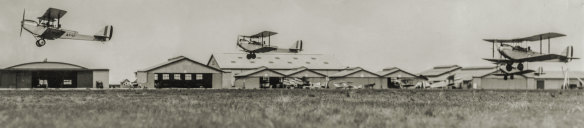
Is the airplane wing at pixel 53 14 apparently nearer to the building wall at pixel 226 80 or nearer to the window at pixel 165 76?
the window at pixel 165 76

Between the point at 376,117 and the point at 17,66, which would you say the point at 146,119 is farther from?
the point at 17,66

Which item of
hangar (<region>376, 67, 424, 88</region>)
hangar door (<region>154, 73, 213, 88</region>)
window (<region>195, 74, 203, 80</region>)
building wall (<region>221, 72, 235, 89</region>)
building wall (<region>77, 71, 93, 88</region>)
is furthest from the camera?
hangar (<region>376, 67, 424, 88</region>)

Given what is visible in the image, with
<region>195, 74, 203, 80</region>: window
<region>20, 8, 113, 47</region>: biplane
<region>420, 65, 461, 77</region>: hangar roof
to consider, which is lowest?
<region>195, 74, 203, 80</region>: window

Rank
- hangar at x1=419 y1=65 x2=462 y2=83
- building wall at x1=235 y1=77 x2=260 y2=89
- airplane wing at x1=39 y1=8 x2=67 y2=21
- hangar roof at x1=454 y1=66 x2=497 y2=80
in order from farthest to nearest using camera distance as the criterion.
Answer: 1. hangar at x1=419 y1=65 x2=462 y2=83
2. hangar roof at x1=454 y1=66 x2=497 y2=80
3. building wall at x1=235 y1=77 x2=260 y2=89
4. airplane wing at x1=39 y1=8 x2=67 y2=21

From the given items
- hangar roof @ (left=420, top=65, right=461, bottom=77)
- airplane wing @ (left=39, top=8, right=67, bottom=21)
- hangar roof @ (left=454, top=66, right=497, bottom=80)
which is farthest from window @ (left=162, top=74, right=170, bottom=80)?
hangar roof @ (left=420, top=65, right=461, bottom=77)

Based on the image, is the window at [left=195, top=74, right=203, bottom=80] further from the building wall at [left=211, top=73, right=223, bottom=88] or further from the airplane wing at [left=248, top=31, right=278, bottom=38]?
the airplane wing at [left=248, top=31, right=278, bottom=38]

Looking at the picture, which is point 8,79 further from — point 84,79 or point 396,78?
point 396,78

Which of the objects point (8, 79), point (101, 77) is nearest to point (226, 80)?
point (101, 77)
